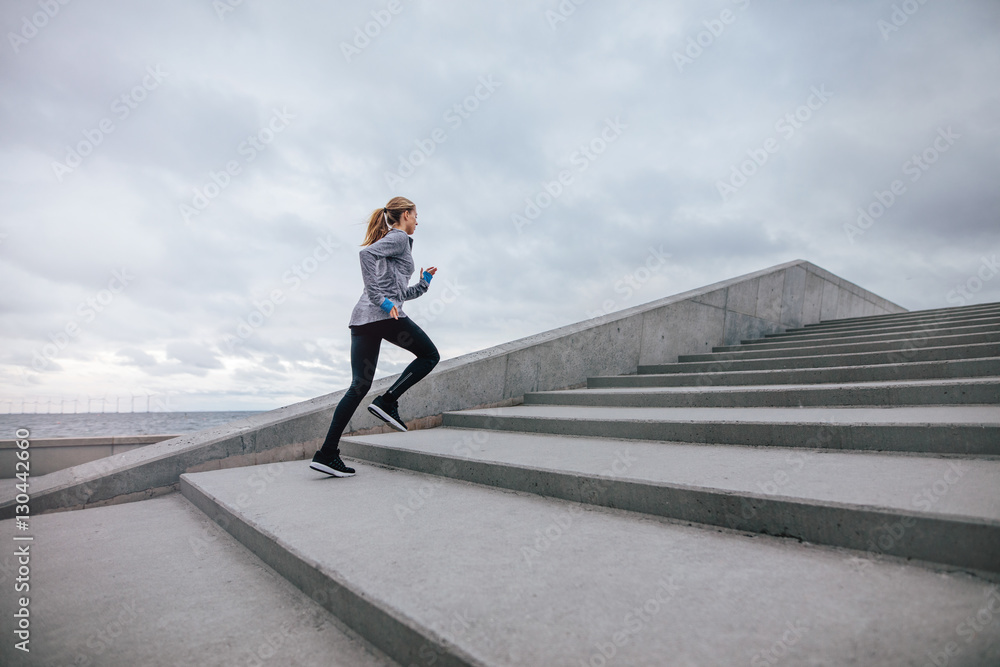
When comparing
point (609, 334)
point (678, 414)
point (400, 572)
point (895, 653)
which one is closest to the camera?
point (895, 653)

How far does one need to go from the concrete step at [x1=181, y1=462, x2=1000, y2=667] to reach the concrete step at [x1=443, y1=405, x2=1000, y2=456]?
118cm

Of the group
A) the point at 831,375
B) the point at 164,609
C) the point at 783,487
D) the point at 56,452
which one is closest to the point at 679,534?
the point at 783,487

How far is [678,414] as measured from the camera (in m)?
4.16

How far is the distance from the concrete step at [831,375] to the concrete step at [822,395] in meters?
0.23

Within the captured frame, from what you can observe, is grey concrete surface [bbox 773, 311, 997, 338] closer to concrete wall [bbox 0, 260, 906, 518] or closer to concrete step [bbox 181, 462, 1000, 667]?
concrete wall [bbox 0, 260, 906, 518]

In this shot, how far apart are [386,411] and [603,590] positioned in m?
2.61

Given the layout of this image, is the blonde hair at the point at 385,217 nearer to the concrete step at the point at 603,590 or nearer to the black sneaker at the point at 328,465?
the black sneaker at the point at 328,465

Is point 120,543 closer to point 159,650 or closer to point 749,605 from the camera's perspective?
point 159,650

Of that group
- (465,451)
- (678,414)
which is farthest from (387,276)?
(678,414)

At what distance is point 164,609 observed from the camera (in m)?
2.12

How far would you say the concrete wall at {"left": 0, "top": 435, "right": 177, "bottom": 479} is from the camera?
19.7 feet

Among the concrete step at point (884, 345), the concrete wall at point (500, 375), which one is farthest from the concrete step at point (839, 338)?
the concrete wall at point (500, 375)

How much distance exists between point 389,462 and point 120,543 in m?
1.82

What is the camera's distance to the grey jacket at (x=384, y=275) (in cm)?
366
